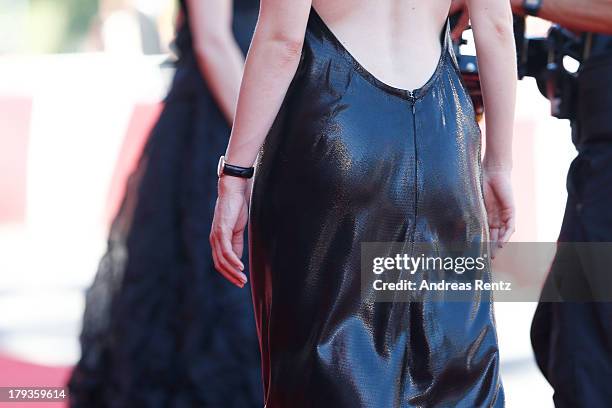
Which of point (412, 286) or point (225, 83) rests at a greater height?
point (225, 83)

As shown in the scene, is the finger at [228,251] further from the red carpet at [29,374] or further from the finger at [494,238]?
the red carpet at [29,374]

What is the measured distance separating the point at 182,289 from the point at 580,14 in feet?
4.38

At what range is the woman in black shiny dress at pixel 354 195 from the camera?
2.03m

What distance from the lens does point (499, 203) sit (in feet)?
7.73

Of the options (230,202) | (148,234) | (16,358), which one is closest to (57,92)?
(16,358)

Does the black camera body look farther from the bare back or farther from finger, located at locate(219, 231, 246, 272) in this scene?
finger, located at locate(219, 231, 246, 272)

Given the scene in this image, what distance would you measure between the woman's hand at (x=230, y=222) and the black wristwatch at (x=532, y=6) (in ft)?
3.50

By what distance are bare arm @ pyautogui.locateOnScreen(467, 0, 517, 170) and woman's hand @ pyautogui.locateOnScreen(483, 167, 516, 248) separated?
89 millimetres

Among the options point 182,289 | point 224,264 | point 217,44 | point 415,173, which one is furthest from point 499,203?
point 182,289

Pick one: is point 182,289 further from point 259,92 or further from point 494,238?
point 259,92

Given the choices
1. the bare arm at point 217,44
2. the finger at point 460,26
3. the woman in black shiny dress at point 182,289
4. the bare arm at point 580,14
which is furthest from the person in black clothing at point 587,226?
the woman in black shiny dress at point 182,289

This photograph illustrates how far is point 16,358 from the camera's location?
4.68 meters

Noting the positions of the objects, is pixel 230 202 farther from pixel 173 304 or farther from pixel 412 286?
pixel 173 304

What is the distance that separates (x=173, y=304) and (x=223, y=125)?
0.53 meters
